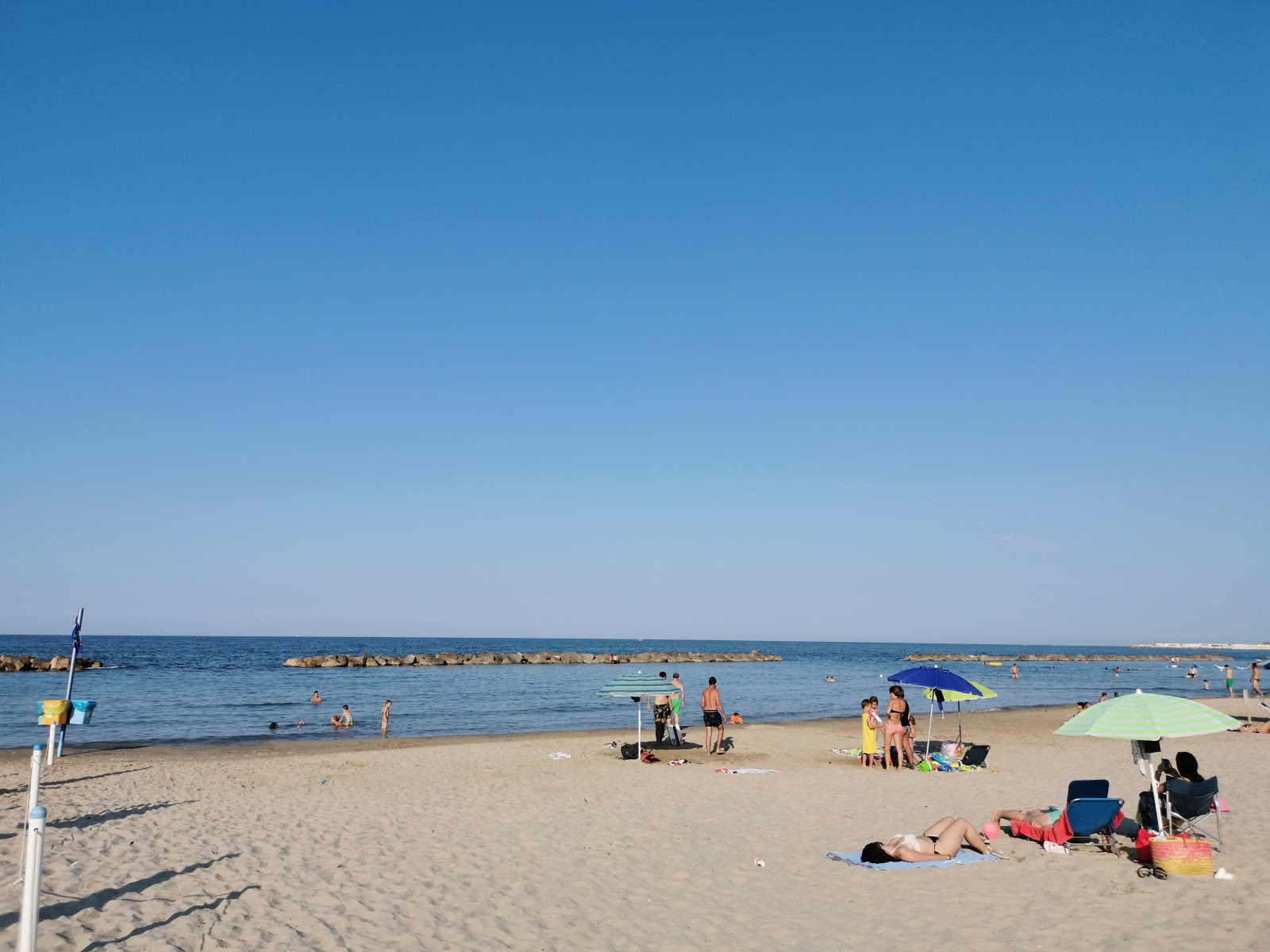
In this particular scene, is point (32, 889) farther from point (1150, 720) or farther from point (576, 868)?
point (1150, 720)

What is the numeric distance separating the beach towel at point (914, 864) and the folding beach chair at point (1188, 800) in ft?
6.67

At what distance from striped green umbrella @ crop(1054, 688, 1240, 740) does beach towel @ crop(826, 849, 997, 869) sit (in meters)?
1.66

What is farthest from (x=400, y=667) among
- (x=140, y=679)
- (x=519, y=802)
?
(x=519, y=802)

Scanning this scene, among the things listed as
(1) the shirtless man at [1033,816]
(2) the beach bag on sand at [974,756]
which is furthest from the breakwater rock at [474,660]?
(1) the shirtless man at [1033,816]

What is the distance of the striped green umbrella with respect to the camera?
8406mm

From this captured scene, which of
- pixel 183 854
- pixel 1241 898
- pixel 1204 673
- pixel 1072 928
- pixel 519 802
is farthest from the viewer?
pixel 1204 673

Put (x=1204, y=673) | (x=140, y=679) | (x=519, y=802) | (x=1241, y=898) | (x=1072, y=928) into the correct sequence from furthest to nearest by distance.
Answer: (x=1204, y=673) → (x=140, y=679) → (x=519, y=802) → (x=1241, y=898) → (x=1072, y=928)

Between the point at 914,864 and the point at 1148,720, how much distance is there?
290 centimetres

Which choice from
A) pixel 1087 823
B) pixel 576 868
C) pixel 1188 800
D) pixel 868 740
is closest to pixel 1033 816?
pixel 1087 823

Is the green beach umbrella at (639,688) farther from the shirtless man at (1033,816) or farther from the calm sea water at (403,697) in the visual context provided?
the calm sea water at (403,697)

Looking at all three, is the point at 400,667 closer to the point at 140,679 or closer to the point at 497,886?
the point at 140,679

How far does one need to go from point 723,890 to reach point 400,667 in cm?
6889

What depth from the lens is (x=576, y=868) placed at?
28.6 ft

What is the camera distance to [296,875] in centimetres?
815
